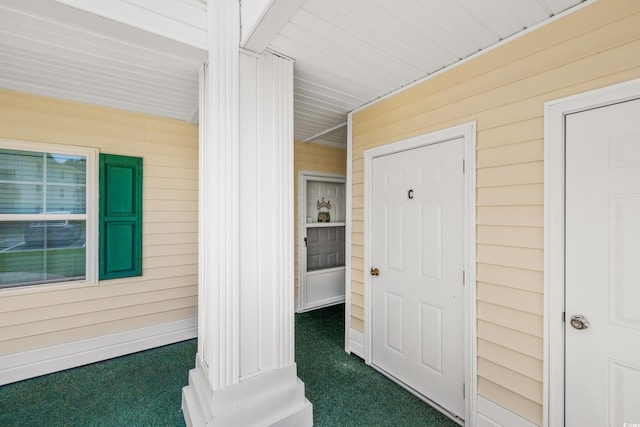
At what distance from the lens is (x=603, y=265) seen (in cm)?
135

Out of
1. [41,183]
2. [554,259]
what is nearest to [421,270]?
[554,259]

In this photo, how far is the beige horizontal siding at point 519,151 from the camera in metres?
1.35

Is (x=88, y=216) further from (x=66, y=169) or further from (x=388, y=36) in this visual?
(x=388, y=36)

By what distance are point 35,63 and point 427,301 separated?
3.32 m

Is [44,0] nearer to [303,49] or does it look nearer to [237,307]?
[303,49]

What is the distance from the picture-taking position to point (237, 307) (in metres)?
1.63

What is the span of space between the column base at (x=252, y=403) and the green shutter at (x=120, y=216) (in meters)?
1.50

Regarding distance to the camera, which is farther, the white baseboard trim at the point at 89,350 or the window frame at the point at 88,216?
the window frame at the point at 88,216

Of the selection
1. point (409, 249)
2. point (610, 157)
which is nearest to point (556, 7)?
point (610, 157)

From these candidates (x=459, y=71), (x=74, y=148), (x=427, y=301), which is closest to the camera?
(x=459, y=71)

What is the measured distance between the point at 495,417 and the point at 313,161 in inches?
133

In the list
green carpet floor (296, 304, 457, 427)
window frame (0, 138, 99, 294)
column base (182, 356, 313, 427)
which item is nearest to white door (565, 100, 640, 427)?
green carpet floor (296, 304, 457, 427)

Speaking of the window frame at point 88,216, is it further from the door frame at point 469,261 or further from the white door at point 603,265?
the white door at point 603,265

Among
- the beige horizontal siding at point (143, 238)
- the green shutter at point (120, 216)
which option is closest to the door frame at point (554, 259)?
the beige horizontal siding at point (143, 238)
